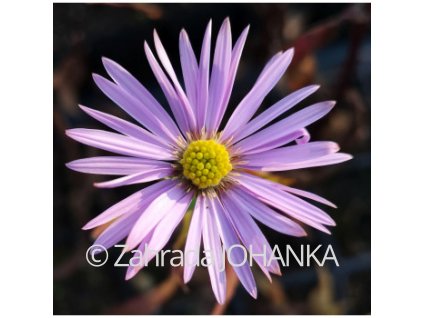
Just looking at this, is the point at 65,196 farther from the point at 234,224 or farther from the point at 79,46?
the point at 234,224

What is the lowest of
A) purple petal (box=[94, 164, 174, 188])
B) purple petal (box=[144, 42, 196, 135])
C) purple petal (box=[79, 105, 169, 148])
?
purple petal (box=[94, 164, 174, 188])

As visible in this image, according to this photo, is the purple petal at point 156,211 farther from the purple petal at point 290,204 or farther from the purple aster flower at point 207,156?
the purple petal at point 290,204

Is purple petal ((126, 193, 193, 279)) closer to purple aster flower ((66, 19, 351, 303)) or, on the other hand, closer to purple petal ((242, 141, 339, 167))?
purple aster flower ((66, 19, 351, 303))

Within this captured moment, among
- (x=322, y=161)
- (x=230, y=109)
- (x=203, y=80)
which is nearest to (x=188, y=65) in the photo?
(x=203, y=80)

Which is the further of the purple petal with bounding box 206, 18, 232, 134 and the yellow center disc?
the yellow center disc

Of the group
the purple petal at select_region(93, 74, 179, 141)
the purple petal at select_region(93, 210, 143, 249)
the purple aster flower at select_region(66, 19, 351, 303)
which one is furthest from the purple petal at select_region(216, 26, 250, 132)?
the purple petal at select_region(93, 210, 143, 249)

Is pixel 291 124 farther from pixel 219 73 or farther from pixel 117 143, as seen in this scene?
pixel 117 143
